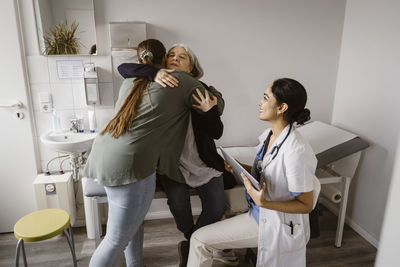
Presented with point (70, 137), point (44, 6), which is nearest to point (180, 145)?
point (70, 137)

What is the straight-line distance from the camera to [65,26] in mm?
2137

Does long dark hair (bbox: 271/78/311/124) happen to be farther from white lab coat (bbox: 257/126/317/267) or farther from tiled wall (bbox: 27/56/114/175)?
tiled wall (bbox: 27/56/114/175)

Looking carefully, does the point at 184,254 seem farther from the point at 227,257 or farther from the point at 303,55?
the point at 303,55

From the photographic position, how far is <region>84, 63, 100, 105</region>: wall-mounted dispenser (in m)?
2.12

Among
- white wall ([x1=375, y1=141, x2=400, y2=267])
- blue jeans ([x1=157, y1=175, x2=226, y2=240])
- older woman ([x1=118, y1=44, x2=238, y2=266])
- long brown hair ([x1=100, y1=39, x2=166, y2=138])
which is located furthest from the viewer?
blue jeans ([x1=157, y1=175, x2=226, y2=240])

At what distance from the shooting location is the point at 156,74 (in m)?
1.29

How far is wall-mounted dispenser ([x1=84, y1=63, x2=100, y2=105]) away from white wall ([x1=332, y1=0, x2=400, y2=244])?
1963 millimetres

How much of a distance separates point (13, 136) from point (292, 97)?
195cm

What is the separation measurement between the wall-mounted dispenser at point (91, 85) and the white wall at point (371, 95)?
1.96 m

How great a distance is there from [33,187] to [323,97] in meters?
2.46

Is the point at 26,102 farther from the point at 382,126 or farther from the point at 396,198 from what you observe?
the point at 382,126

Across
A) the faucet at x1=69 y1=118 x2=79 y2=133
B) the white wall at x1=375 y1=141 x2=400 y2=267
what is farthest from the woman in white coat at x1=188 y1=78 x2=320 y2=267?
the faucet at x1=69 y1=118 x2=79 y2=133

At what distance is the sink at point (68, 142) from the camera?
1.92 metres

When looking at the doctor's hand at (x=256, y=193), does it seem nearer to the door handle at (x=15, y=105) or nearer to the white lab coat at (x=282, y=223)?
the white lab coat at (x=282, y=223)
